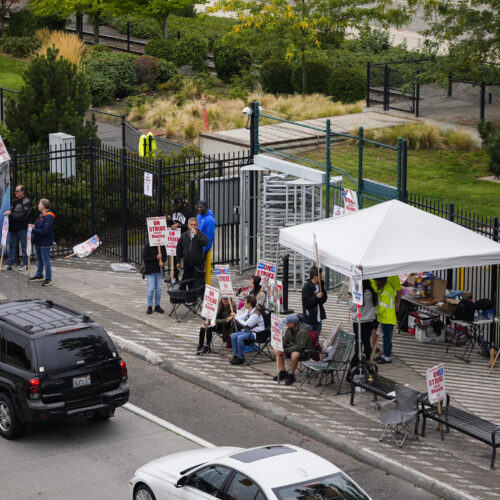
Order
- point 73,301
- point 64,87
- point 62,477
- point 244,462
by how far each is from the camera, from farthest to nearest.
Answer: point 64,87 < point 73,301 < point 62,477 < point 244,462

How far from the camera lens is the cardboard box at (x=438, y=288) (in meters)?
16.0

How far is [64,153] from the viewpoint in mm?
23375

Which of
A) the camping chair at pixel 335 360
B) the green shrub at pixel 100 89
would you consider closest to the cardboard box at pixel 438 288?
the camping chair at pixel 335 360

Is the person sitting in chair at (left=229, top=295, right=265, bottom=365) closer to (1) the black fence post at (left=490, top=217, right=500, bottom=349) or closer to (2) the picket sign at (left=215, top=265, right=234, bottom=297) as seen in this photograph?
(2) the picket sign at (left=215, top=265, right=234, bottom=297)

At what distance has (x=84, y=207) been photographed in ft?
73.2

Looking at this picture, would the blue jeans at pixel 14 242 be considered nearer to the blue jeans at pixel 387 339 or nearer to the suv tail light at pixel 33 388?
the blue jeans at pixel 387 339

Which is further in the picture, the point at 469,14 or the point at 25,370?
the point at 469,14

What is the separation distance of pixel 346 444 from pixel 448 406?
1.42 metres

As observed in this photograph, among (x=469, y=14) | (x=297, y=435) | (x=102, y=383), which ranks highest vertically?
(x=469, y=14)

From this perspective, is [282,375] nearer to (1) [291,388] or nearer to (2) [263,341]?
(1) [291,388]

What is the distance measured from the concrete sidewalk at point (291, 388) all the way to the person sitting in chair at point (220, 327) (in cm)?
19

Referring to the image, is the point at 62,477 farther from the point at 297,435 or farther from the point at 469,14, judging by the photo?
the point at 469,14

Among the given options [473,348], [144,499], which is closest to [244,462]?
[144,499]

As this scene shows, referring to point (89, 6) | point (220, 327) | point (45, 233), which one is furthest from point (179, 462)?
point (89, 6)
